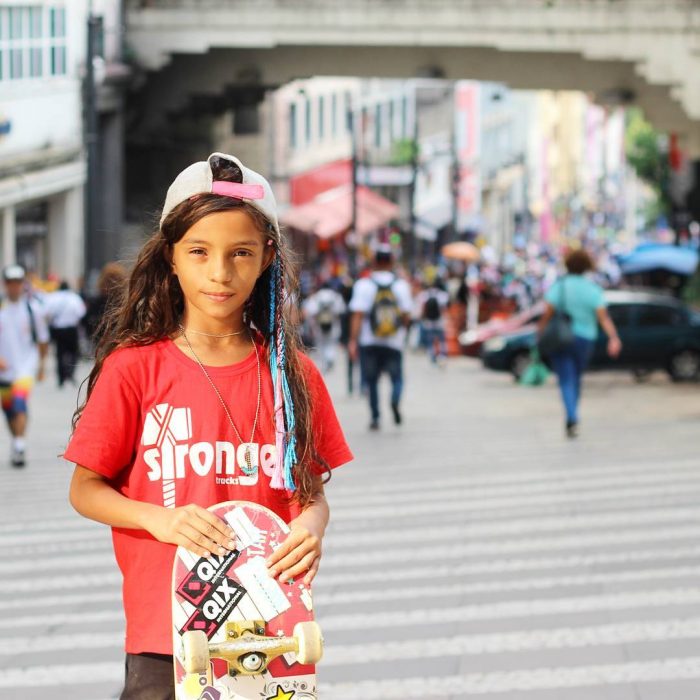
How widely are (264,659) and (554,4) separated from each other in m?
31.2

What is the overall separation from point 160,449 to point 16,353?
10.6 m

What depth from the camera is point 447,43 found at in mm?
34719

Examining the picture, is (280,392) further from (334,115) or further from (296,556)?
(334,115)

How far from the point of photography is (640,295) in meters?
26.0

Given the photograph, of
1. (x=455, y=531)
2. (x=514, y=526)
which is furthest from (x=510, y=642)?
(x=514, y=526)

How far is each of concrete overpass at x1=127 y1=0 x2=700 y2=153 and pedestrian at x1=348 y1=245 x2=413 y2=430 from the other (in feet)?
58.2

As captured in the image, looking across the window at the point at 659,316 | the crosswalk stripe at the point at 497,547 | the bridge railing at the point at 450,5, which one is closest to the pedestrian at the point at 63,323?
the window at the point at 659,316

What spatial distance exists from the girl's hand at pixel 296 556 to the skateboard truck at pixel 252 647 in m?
0.10

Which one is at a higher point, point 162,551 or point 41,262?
point 162,551

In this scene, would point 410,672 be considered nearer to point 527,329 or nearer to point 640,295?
point 640,295

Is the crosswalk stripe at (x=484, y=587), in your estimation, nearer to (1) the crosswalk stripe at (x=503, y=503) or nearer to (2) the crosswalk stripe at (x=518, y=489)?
(1) the crosswalk stripe at (x=503, y=503)

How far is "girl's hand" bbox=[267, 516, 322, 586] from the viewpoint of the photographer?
347 cm

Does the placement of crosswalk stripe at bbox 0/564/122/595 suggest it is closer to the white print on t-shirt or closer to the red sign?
the white print on t-shirt

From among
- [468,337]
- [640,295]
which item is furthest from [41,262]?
[640,295]
